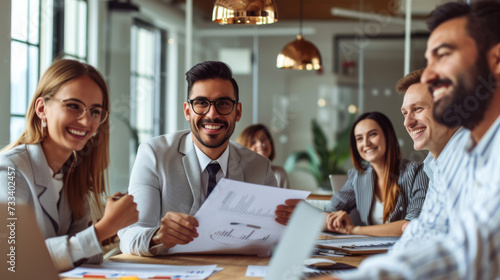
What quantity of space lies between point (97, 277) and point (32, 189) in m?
0.35

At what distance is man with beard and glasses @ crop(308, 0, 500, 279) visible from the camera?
1049mm

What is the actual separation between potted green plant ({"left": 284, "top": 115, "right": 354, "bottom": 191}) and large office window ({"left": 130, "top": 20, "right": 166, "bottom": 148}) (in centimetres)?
165

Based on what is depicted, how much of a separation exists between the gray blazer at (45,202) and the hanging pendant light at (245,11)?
0.96 m

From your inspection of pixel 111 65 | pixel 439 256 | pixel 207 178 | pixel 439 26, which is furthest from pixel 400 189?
pixel 111 65

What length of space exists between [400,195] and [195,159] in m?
1.28

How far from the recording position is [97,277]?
162 centimetres

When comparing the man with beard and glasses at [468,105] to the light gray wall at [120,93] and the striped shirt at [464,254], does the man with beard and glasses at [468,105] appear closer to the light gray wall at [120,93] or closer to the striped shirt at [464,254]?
the striped shirt at [464,254]

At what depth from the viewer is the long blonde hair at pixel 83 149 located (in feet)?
6.11

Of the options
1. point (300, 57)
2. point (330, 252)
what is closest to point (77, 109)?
point (330, 252)

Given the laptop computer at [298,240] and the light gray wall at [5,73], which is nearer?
the laptop computer at [298,240]

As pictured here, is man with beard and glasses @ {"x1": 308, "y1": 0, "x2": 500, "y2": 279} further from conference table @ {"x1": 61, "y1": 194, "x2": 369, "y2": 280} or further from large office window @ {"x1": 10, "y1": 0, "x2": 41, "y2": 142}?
large office window @ {"x1": 10, "y1": 0, "x2": 41, "y2": 142}

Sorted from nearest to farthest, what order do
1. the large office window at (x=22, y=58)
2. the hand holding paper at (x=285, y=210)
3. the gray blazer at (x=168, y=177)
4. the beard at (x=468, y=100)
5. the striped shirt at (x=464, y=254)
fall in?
the striped shirt at (x=464, y=254), the beard at (x=468, y=100), the hand holding paper at (x=285, y=210), the gray blazer at (x=168, y=177), the large office window at (x=22, y=58)

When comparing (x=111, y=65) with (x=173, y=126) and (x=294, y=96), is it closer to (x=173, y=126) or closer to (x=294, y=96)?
(x=173, y=126)

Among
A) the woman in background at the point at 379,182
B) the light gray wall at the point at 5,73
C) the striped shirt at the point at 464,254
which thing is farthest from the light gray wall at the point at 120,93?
the striped shirt at the point at 464,254
